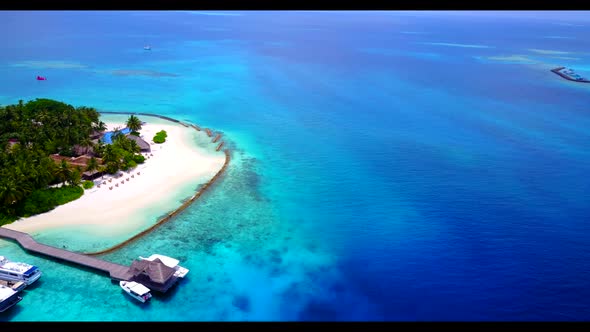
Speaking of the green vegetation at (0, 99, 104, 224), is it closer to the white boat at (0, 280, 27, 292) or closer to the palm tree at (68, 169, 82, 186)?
the palm tree at (68, 169, 82, 186)

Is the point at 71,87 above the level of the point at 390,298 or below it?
above

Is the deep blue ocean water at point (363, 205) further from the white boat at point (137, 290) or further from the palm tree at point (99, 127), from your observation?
the palm tree at point (99, 127)

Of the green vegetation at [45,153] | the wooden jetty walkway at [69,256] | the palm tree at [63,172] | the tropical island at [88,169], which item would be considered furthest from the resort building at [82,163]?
the wooden jetty walkway at [69,256]

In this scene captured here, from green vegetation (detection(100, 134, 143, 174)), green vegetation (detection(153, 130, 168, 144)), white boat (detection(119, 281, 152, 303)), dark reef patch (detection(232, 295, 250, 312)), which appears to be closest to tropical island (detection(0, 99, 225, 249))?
green vegetation (detection(153, 130, 168, 144))

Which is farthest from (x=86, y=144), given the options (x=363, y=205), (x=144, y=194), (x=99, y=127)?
(x=363, y=205)

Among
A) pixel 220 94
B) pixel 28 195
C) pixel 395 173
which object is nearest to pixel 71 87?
pixel 220 94
